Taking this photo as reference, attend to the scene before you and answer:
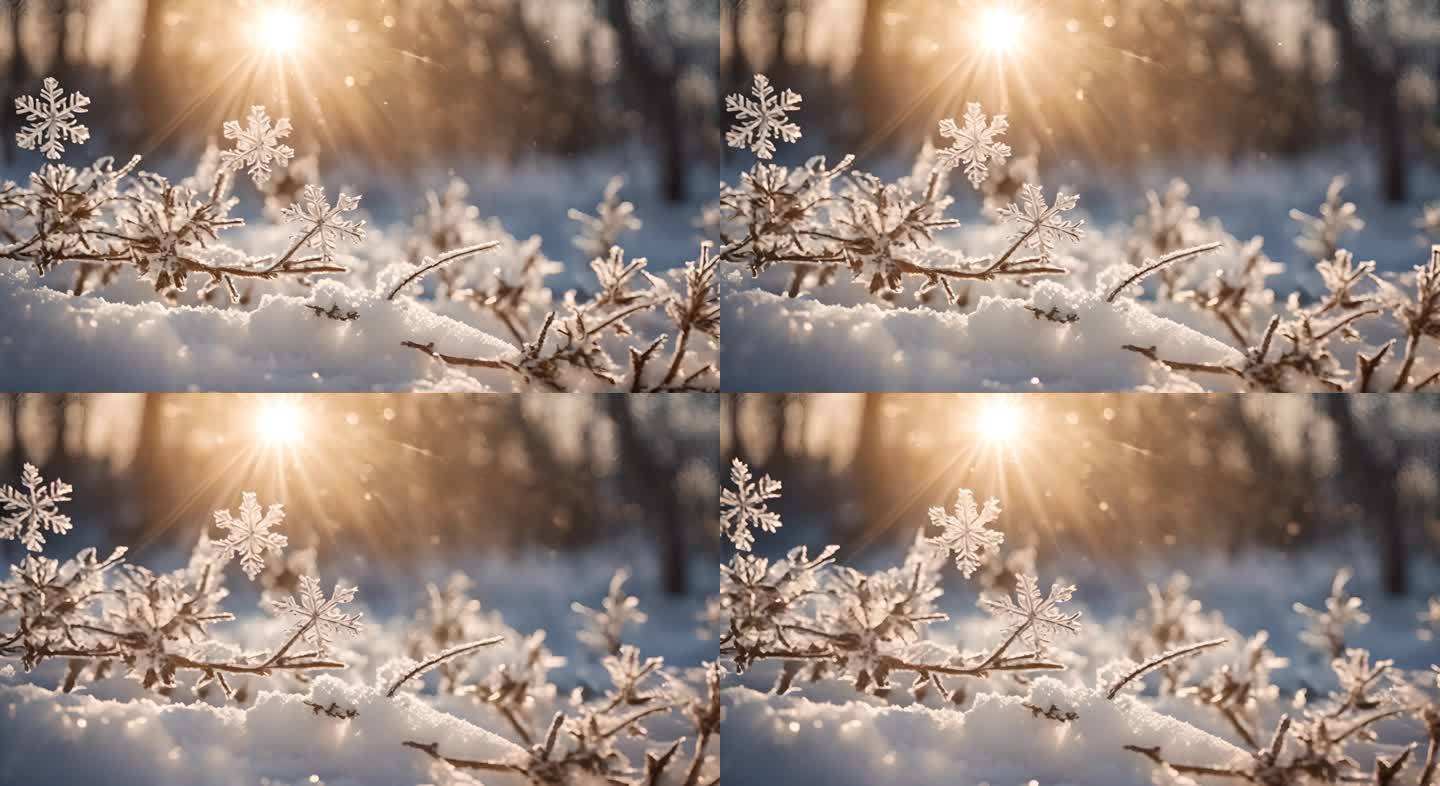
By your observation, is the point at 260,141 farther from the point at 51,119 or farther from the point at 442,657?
the point at 442,657

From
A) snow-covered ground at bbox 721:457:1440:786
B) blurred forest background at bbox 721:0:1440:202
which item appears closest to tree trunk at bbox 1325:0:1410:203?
blurred forest background at bbox 721:0:1440:202

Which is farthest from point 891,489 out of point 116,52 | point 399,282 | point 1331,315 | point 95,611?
point 116,52

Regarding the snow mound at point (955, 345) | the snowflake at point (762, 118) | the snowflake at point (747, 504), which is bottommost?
the snowflake at point (747, 504)

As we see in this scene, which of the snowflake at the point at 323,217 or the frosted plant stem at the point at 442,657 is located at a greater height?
the snowflake at the point at 323,217

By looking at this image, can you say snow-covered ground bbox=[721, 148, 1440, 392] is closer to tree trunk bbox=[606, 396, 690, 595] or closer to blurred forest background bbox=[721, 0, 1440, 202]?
blurred forest background bbox=[721, 0, 1440, 202]

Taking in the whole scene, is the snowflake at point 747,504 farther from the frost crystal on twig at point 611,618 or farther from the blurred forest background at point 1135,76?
the blurred forest background at point 1135,76

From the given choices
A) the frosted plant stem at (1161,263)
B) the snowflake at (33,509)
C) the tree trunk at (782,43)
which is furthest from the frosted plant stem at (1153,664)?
the snowflake at (33,509)
